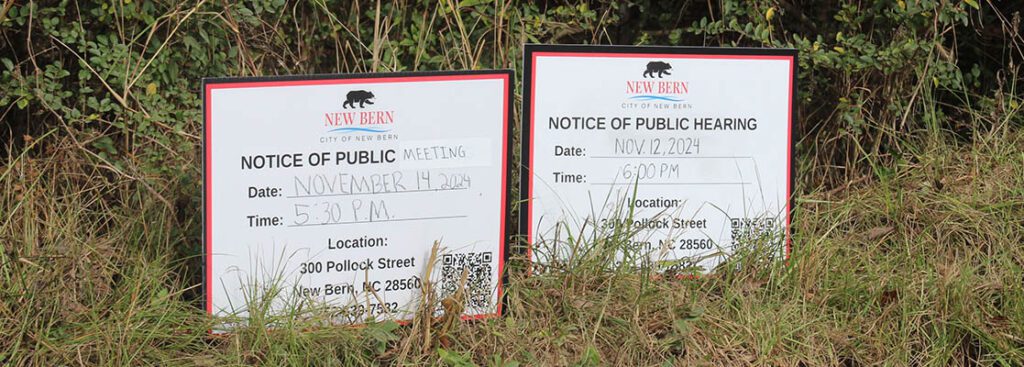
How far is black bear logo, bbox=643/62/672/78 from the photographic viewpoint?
3.72m

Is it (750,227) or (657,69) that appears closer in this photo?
(657,69)

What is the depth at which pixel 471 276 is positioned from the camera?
349 centimetres

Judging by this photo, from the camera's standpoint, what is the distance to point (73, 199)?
3895 mm

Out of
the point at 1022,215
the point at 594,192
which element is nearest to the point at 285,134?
the point at 594,192

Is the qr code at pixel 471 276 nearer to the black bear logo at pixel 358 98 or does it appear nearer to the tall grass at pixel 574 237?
the tall grass at pixel 574 237

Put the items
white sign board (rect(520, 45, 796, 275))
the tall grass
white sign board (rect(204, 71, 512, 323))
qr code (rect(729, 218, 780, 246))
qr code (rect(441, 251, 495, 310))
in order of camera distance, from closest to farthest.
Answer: white sign board (rect(204, 71, 512, 323)) < the tall grass < qr code (rect(441, 251, 495, 310)) < white sign board (rect(520, 45, 796, 275)) < qr code (rect(729, 218, 780, 246))

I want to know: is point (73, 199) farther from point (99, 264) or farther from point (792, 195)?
point (792, 195)

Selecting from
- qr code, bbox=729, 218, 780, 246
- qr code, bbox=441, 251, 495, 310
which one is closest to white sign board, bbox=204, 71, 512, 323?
qr code, bbox=441, 251, 495, 310

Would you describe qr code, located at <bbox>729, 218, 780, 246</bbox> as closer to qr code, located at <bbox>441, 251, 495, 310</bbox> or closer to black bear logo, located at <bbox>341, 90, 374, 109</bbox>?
qr code, located at <bbox>441, 251, 495, 310</bbox>

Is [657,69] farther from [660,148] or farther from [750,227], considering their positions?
[750,227]

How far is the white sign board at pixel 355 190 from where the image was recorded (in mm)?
3213

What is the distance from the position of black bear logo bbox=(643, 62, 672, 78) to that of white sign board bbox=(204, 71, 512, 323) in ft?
1.66

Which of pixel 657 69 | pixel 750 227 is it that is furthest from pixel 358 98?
pixel 750 227

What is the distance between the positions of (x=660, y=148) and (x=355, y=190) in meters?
1.00
